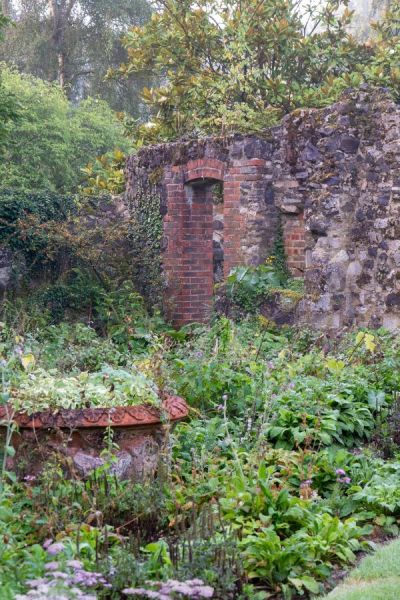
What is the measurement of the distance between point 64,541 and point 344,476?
2256 millimetres

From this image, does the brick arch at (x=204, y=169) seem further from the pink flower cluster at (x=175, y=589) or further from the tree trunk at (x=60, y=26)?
the tree trunk at (x=60, y=26)

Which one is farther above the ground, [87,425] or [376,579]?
[87,425]

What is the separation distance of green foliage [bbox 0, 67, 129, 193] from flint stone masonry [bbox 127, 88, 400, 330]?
7.71 m

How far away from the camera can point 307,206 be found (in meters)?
12.0

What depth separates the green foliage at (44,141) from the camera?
861 inches

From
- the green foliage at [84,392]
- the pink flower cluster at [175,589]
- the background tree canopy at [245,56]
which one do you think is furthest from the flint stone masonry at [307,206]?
the pink flower cluster at [175,589]

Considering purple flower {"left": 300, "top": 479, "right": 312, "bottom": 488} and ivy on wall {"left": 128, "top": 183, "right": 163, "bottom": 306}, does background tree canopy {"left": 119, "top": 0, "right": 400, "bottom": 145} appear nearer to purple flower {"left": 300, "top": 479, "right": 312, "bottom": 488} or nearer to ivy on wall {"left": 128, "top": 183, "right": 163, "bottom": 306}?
ivy on wall {"left": 128, "top": 183, "right": 163, "bottom": 306}

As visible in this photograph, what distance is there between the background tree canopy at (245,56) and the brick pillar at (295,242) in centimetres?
447

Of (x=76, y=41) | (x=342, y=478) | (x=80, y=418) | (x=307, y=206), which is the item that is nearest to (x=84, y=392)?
(x=80, y=418)

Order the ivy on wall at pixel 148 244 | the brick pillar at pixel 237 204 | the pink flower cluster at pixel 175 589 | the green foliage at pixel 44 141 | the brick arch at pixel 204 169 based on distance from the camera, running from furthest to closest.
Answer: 1. the green foliage at pixel 44 141
2. the ivy on wall at pixel 148 244
3. the brick arch at pixel 204 169
4. the brick pillar at pixel 237 204
5. the pink flower cluster at pixel 175 589

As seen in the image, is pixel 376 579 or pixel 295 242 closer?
pixel 376 579

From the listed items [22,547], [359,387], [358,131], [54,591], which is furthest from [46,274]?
[54,591]

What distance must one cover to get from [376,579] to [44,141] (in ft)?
62.0

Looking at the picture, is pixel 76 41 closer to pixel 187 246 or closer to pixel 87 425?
pixel 187 246
